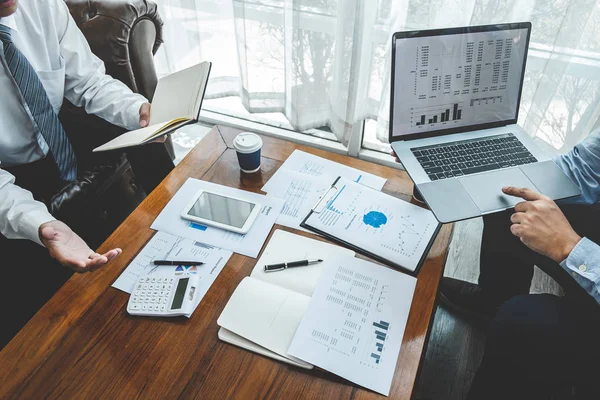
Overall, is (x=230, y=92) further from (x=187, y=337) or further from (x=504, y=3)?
(x=187, y=337)

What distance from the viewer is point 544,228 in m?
0.90

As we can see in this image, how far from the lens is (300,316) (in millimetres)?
812

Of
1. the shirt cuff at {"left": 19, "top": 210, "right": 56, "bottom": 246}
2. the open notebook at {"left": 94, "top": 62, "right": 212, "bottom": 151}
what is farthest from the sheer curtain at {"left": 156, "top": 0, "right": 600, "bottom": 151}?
the shirt cuff at {"left": 19, "top": 210, "right": 56, "bottom": 246}

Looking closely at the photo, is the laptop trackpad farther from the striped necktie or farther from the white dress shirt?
the striped necktie

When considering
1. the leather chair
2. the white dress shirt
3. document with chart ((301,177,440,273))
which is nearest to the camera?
document with chart ((301,177,440,273))

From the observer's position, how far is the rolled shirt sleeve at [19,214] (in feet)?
3.14

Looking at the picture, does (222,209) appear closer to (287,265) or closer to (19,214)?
(287,265)

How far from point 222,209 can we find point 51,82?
2.35ft

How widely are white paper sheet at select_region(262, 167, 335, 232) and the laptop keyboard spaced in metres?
0.26

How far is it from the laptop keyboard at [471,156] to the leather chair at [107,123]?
802 millimetres

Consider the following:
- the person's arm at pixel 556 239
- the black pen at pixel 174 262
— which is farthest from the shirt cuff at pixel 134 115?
the person's arm at pixel 556 239

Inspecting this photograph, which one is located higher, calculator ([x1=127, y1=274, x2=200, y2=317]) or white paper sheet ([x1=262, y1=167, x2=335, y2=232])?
white paper sheet ([x1=262, y1=167, x2=335, y2=232])

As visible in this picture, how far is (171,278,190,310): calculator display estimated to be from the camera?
82 centimetres

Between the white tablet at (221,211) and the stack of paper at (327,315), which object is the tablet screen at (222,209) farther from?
the stack of paper at (327,315)
